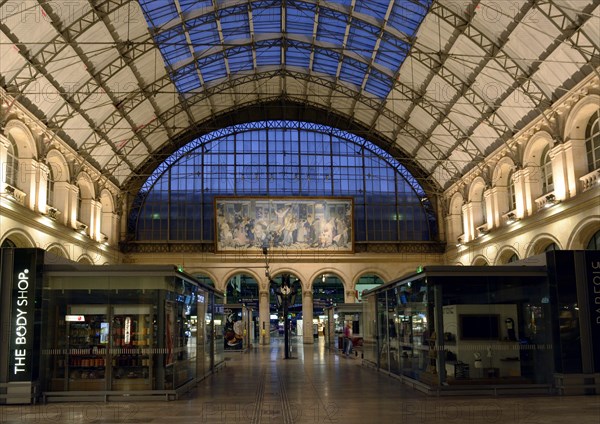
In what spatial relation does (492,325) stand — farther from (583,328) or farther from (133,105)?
(133,105)

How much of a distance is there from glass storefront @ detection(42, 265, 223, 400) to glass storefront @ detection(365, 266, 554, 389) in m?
6.88

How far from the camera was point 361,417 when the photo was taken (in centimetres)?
1284

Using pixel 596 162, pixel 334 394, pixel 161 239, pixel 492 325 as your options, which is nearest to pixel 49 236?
pixel 161 239

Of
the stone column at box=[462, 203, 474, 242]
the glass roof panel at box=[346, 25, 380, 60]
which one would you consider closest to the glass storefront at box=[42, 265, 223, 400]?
the glass roof panel at box=[346, 25, 380, 60]

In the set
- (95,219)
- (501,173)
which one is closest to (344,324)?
(501,173)

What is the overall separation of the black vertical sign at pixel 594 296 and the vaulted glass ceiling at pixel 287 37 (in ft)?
56.8

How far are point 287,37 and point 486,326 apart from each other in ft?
90.0

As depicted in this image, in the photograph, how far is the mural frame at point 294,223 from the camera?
49.3 metres

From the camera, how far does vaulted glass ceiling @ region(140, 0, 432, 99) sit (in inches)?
1326

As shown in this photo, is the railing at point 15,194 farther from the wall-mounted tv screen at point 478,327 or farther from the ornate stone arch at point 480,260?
the ornate stone arch at point 480,260

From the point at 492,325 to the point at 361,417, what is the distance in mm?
5514

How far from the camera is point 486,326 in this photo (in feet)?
54.5

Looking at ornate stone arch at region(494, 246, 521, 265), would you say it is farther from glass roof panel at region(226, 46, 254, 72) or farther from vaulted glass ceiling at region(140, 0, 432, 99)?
glass roof panel at region(226, 46, 254, 72)

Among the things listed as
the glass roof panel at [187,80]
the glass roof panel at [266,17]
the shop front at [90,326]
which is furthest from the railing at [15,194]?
the glass roof panel at [266,17]
